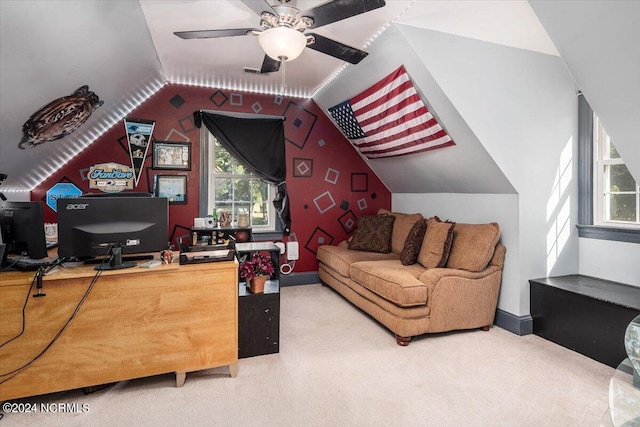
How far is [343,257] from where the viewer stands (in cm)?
402

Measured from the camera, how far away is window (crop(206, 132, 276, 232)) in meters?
4.42

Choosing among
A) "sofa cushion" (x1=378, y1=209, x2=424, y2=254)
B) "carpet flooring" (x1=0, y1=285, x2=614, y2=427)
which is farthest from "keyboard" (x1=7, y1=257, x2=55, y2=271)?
"sofa cushion" (x1=378, y1=209, x2=424, y2=254)

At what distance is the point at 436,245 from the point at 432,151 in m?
1.00

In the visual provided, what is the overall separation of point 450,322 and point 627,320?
1.20 metres

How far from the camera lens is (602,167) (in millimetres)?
3195

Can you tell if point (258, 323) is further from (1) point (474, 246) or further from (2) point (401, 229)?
(2) point (401, 229)

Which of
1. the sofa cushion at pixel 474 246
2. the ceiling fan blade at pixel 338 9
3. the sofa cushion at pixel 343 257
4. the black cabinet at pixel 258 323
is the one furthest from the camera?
the sofa cushion at pixel 343 257

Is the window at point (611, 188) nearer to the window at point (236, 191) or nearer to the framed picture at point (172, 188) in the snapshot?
the window at point (236, 191)

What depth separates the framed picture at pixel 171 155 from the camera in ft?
13.5

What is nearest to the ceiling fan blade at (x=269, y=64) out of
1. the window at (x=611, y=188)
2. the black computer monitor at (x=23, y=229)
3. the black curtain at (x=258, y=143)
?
the black curtain at (x=258, y=143)

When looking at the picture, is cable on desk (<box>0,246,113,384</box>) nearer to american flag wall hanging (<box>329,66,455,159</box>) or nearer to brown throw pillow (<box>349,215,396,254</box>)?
american flag wall hanging (<box>329,66,455,159</box>)

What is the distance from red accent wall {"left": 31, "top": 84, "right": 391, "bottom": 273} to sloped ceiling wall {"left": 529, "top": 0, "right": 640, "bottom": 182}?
3.32m

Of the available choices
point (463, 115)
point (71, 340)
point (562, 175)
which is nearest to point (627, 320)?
point (562, 175)

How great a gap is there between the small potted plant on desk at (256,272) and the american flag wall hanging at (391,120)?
197 cm
